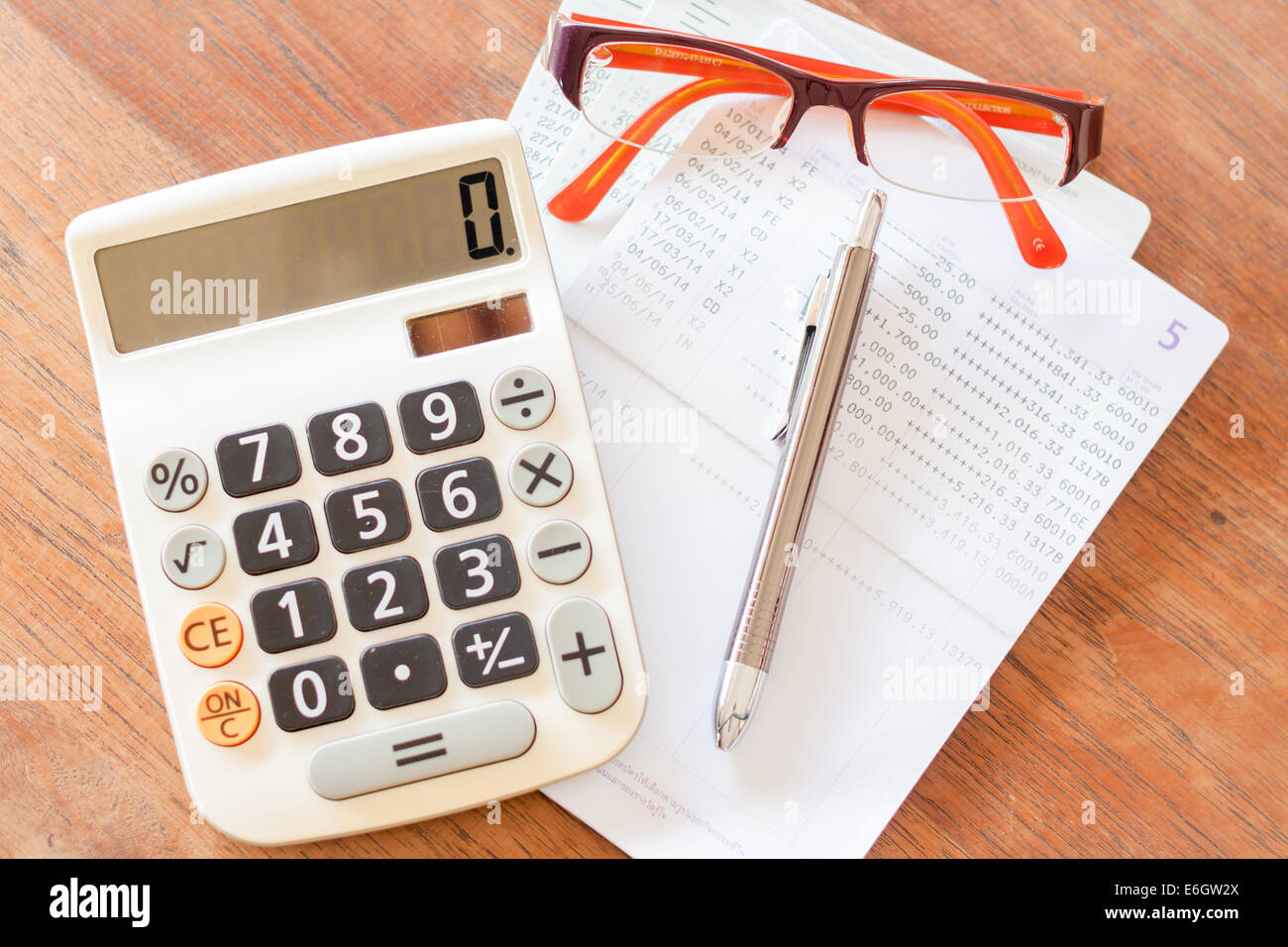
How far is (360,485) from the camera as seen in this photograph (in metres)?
0.43

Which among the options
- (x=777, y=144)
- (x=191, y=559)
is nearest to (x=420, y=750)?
(x=191, y=559)

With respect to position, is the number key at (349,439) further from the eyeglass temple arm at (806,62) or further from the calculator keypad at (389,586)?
the eyeglass temple arm at (806,62)

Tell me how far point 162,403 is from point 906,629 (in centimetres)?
38

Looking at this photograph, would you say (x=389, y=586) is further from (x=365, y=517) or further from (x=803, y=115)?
(x=803, y=115)

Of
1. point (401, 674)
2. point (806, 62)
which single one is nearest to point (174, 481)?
point (401, 674)

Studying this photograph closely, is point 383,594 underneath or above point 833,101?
underneath

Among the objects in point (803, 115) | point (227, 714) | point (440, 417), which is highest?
point (803, 115)

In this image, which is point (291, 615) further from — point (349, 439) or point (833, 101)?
point (833, 101)

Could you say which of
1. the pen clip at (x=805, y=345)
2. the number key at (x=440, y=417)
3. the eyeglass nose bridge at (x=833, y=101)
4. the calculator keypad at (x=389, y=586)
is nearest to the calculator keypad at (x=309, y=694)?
the calculator keypad at (x=389, y=586)

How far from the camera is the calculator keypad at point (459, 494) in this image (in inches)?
16.9

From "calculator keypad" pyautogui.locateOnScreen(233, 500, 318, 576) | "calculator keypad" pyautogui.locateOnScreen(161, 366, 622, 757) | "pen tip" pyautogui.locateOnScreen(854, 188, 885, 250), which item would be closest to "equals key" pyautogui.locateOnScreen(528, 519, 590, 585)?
"calculator keypad" pyautogui.locateOnScreen(161, 366, 622, 757)

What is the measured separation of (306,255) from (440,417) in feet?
0.33

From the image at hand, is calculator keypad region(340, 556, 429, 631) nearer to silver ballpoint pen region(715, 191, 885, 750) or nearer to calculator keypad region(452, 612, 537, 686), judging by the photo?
calculator keypad region(452, 612, 537, 686)
